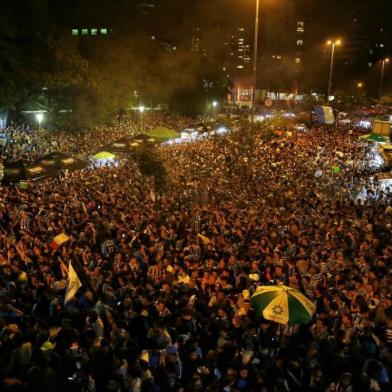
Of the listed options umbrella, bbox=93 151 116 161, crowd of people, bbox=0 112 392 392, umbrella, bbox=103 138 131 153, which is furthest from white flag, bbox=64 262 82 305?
umbrella, bbox=103 138 131 153

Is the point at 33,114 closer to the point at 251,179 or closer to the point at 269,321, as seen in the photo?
the point at 251,179

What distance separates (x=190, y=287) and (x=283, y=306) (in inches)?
69.1

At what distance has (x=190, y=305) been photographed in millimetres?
6992

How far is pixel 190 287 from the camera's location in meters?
7.51

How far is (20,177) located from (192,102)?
1419 inches

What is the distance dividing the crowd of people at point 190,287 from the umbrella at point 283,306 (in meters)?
0.23

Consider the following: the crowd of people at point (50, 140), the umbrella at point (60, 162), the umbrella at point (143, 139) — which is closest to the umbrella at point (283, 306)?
the umbrella at point (60, 162)

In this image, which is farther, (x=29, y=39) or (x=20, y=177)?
(x=29, y=39)

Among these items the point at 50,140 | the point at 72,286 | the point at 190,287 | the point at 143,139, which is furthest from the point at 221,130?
the point at 72,286

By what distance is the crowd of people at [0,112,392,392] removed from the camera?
5.72 metres

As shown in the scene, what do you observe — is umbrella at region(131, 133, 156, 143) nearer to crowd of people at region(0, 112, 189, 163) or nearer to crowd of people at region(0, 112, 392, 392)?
crowd of people at region(0, 112, 189, 163)

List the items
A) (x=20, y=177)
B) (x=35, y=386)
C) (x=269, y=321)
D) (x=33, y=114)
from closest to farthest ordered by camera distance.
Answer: (x=35, y=386) → (x=269, y=321) → (x=20, y=177) → (x=33, y=114)

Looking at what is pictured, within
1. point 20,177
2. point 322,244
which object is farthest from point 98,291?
point 20,177

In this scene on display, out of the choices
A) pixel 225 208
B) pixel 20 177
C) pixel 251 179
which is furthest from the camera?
pixel 251 179
